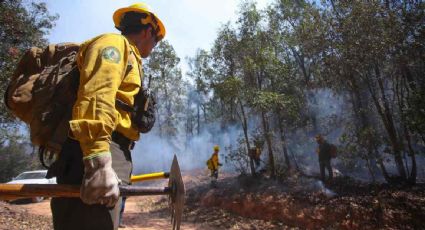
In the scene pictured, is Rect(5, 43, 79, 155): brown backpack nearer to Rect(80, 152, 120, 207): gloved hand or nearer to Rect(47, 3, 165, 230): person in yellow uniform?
Rect(47, 3, 165, 230): person in yellow uniform

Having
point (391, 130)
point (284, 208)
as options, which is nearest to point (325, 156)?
point (391, 130)

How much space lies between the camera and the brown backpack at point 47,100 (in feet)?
5.87

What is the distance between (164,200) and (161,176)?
13723mm

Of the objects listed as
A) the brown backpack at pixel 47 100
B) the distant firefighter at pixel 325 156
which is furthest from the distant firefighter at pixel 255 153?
the brown backpack at pixel 47 100

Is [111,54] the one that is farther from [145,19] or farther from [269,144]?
[269,144]

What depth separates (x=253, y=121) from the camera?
18.8m

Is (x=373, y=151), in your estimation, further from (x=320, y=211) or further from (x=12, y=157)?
(x=12, y=157)

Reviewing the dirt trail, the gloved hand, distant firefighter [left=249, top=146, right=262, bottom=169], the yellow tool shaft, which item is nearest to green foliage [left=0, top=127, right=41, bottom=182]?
the dirt trail

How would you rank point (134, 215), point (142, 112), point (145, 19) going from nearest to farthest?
point (142, 112) → point (145, 19) → point (134, 215)

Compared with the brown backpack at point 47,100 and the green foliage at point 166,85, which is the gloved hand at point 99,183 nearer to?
the brown backpack at point 47,100

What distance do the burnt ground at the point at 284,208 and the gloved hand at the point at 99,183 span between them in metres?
7.70

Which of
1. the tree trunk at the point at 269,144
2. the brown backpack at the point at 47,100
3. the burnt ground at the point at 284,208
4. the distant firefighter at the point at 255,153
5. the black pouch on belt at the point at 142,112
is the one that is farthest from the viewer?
the distant firefighter at the point at 255,153

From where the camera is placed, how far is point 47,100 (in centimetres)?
180

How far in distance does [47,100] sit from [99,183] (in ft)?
2.09
